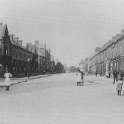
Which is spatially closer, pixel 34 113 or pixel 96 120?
pixel 96 120

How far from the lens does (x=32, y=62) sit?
8562 cm

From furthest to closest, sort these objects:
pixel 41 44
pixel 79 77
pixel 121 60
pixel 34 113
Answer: pixel 41 44 < pixel 121 60 < pixel 79 77 < pixel 34 113

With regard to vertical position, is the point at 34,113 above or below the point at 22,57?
below

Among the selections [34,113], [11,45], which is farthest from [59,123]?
[11,45]

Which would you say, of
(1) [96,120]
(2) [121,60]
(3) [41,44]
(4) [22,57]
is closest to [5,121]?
(1) [96,120]

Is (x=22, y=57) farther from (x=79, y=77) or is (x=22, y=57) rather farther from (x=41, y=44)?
(x=41, y=44)

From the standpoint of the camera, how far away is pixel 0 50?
58.8 m

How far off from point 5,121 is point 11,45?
186ft

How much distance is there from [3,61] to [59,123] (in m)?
50.5

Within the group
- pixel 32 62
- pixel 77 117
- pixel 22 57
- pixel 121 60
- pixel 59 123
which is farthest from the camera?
pixel 32 62

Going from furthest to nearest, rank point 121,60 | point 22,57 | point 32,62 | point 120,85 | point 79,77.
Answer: point 32,62, point 22,57, point 121,60, point 79,77, point 120,85

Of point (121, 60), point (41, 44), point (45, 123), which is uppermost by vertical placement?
point (41, 44)

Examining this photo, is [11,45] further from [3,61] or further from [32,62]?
[32,62]

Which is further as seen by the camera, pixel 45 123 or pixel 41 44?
pixel 41 44
